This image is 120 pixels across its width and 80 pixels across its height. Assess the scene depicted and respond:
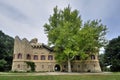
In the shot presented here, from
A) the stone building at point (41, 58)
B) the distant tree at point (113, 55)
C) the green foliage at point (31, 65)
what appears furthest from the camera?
the distant tree at point (113, 55)

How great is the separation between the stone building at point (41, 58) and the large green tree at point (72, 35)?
5818 mm

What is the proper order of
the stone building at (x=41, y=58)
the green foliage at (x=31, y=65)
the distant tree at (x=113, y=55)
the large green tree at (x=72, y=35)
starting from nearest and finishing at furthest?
the large green tree at (x=72, y=35) → the green foliage at (x=31, y=65) → the stone building at (x=41, y=58) → the distant tree at (x=113, y=55)

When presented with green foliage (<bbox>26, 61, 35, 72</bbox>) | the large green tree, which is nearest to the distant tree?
the large green tree

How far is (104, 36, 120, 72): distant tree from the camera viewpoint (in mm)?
47594

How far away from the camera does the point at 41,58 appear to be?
48.2 meters

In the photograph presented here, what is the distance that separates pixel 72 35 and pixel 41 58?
14033 millimetres

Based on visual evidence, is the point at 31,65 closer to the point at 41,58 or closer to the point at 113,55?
the point at 41,58

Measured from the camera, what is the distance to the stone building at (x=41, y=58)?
44.9 meters

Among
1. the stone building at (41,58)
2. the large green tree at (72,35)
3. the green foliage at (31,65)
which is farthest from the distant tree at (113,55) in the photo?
the green foliage at (31,65)

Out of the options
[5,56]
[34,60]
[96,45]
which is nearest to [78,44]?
[96,45]

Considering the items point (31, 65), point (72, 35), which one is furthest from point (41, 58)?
point (72, 35)

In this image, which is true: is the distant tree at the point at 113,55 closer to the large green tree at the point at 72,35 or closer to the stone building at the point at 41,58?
the stone building at the point at 41,58

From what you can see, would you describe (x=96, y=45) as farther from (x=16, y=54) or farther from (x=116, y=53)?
(x=16, y=54)

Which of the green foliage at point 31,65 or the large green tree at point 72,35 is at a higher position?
the large green tree at point 72,35
